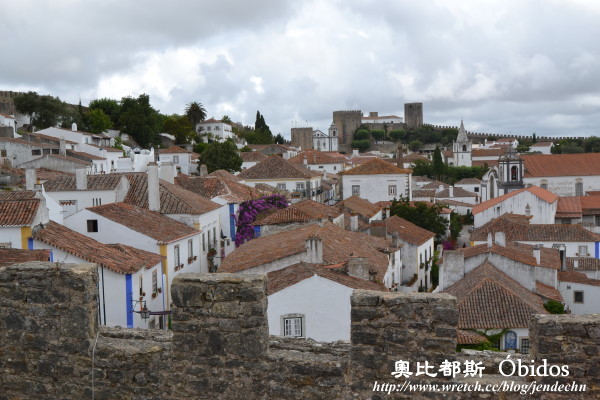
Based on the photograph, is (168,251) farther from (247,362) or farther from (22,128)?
(22,128)

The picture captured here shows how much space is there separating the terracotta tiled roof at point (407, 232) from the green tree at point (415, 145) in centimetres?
10789

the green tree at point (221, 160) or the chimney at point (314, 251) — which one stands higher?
the green tree at point (221, 160)

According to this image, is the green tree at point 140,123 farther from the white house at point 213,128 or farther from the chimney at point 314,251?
the chimney at point 314,251

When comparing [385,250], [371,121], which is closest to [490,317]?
[385,250]

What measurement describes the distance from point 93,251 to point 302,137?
114 m

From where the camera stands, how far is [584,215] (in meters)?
57.1

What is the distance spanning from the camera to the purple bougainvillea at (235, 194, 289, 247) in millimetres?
33000

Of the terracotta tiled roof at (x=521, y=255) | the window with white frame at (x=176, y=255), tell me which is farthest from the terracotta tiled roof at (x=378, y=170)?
the window with white frame at (x=176, y=255)

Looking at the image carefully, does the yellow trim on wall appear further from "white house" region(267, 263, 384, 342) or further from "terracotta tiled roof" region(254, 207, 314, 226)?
"terracotta tiled roof" region(254, 207, 314, 226)

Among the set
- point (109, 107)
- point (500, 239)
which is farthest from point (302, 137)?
point (500, 239)

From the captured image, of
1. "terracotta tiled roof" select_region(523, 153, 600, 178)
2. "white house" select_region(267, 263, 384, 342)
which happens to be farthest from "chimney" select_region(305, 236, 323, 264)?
"terracotta tiled roof" select_region(523, 153, 600, 178)

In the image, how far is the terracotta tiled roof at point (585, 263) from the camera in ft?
109

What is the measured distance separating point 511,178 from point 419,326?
6551 centimetres

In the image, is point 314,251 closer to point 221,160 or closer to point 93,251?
point 93,251
